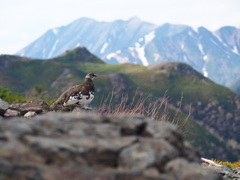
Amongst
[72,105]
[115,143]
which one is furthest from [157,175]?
[72,105]

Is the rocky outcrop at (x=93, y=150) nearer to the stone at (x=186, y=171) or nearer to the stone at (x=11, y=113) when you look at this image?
the stone at (x=186, y=171)

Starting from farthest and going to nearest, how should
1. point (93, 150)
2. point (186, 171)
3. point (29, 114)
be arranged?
1. point (29, 114)
2. point (93, 150)
3. point (186, 171)

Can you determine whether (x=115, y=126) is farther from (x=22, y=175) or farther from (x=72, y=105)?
(x=72, y=105)

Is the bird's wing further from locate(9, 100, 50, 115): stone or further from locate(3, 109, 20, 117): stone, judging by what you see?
locate(3, 109, 20, 117): stone

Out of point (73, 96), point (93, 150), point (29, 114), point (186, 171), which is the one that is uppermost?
point (93, 150)

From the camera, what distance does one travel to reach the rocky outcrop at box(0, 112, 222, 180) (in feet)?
14.8

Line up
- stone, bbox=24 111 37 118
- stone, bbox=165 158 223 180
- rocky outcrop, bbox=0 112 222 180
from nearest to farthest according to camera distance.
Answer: rocky outcrop, bbox=0 112 222 180 < stone, bbox=165 158 223 180 < stone, bbox=24 111 37 118

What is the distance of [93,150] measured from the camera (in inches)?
196

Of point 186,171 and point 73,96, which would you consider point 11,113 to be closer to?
point 73,96

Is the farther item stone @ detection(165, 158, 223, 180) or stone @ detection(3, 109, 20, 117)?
stone @ detection(3, 109, 20, 117)

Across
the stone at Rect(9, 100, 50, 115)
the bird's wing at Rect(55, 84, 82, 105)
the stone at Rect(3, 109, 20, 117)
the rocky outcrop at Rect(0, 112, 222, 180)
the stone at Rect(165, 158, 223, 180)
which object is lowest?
the stone at Rect(3, 109, 20, 117)

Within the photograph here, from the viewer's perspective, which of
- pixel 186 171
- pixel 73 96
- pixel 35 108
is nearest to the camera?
pixel 186 171

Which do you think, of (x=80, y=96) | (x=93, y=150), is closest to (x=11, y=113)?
(x=80, y=96)

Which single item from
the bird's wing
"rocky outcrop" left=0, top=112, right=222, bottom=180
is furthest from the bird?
"rocky outcrop" left=0, top=112, right=222, bottom=180
